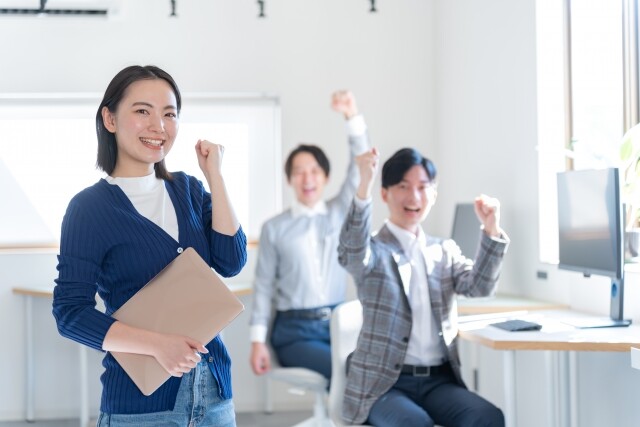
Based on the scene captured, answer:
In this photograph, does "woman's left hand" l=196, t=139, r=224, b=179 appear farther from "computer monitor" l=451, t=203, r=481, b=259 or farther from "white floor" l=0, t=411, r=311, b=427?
"white floor" l=0, t=411, r=311, b=427

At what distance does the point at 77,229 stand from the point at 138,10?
12.5 feet

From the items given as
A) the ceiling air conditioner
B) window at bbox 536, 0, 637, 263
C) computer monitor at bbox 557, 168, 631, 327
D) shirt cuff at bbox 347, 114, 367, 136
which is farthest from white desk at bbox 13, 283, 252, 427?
computer monitor at bbox 557, 168, 631, 327

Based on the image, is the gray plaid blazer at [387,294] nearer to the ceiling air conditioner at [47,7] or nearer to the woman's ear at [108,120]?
the woman's ear at [108,120]

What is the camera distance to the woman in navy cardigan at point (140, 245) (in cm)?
151

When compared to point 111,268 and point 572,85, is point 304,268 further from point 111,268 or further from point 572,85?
point 111,268

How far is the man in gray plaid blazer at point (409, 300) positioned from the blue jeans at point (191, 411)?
1023 mm

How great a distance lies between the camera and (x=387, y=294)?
8.99 feet

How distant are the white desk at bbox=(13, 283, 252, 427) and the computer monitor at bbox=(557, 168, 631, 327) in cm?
204

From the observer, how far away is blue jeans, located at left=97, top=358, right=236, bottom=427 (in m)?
1.55

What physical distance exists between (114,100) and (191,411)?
0.56 m

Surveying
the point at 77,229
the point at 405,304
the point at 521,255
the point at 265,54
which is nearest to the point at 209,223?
the point at 77,229

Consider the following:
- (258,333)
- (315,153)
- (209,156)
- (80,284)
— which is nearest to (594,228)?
(258,333)

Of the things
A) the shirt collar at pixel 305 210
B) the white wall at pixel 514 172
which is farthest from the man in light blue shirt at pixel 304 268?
the white wall at pixel 514 172

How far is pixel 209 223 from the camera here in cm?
170
